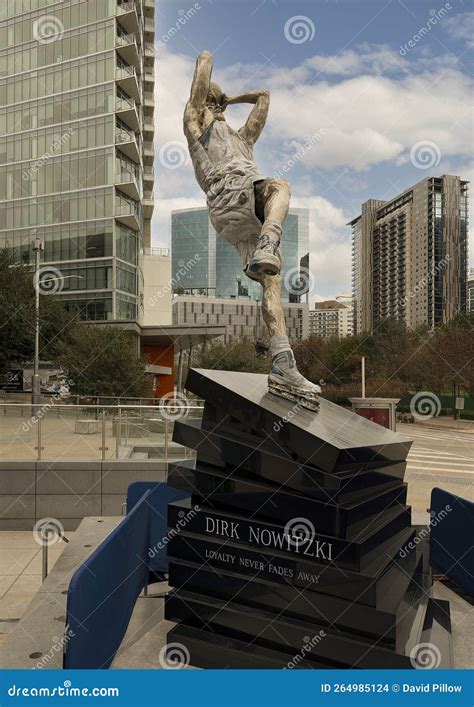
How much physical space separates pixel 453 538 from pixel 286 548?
2.49 metres

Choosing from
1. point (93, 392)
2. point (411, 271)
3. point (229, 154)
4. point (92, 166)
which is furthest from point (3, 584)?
point (92, 166)

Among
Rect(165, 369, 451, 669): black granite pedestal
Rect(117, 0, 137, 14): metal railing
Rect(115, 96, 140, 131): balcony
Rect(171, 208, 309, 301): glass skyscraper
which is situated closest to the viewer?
Rect(165, 369, 451, 669): black granite pedestal

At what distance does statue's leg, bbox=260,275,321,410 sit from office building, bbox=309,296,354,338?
396ft

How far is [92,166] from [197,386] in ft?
132

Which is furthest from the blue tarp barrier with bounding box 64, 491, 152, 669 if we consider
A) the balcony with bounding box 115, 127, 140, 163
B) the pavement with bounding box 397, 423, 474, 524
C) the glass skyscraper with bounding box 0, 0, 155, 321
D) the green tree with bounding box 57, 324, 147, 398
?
the balcony with bounding box 115, 127, 140, 163

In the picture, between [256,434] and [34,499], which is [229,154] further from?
[34,499]

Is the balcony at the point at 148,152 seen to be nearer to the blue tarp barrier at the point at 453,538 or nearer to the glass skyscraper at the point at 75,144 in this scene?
the glass skyscraper at the point at 75,144

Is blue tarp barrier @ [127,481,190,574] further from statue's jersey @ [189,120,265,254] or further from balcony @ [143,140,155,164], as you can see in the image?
Answer: balcony @ [143,140,155,164]

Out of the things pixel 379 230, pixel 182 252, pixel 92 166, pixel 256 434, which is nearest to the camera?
pixel 256 434

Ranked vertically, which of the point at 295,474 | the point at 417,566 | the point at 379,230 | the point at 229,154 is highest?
the point at 379,230

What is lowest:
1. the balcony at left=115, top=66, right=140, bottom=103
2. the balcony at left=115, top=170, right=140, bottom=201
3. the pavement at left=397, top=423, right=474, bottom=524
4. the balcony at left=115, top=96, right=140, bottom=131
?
the pavement at left=397, top=423, right=474, bottom=524

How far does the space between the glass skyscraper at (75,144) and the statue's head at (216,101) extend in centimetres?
3648

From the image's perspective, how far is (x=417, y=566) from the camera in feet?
14.7

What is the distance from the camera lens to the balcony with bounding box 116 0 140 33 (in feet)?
131
